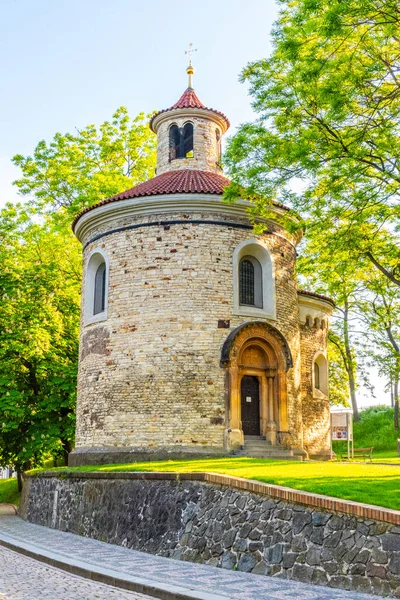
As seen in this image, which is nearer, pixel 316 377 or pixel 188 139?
pixel 188 139

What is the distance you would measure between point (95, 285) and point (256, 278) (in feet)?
17.3

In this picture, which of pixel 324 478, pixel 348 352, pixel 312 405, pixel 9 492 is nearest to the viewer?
pixel 324 478

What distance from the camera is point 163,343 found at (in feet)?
60.9

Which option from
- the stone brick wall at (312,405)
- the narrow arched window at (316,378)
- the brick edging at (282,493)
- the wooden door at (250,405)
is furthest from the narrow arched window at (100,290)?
the narrow arched window at (316,378)

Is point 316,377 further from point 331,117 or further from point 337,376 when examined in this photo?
point 337,376

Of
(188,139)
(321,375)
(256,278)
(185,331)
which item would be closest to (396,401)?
(321,375)

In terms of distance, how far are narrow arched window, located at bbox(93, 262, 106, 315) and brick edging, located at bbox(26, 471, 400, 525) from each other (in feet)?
23.0

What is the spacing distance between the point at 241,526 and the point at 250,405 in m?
9.11

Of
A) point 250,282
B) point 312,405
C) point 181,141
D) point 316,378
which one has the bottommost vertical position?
point 312,405

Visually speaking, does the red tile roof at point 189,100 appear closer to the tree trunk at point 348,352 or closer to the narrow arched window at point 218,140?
the narrow arched window at point 218,140

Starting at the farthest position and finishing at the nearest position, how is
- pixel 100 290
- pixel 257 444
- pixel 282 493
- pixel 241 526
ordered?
pixel 100 290, pixel 257 444, pixel 241 526, pixel 282 493

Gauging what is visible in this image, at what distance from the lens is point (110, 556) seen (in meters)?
12.0

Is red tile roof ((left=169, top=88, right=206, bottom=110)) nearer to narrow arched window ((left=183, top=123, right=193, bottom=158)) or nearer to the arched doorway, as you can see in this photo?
narrow arched window ((left=183, top=123, right=193, bottom=158))

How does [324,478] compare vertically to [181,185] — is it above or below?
below
